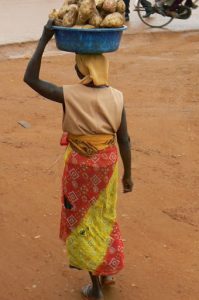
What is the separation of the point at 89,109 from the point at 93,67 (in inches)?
8.6

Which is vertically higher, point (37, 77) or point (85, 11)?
point (85, 11)

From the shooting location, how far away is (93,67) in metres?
3.06

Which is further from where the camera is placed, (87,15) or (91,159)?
(91,159)

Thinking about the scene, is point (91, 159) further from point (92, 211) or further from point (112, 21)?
point (112, 21)

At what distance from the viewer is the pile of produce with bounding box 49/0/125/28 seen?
9.89ft

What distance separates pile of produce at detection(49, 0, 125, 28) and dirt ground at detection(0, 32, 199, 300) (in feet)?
A: 5.28

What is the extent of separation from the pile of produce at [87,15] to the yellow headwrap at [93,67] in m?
0.16

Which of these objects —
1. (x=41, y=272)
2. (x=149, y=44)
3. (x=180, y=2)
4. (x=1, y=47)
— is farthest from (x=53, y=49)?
(x=41, y=272)

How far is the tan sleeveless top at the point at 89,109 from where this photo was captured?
3113 millimetres

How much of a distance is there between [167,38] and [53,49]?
242cm

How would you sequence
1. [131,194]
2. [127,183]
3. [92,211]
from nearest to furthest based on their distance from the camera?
[92,211], [127,183], [131,194]

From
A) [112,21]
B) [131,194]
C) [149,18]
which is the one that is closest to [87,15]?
[112,21]

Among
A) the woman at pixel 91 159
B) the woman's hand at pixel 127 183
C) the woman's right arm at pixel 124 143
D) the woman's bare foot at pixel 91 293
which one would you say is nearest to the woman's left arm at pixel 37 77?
the woman at pixel 91 159

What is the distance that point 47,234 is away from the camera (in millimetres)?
4258
